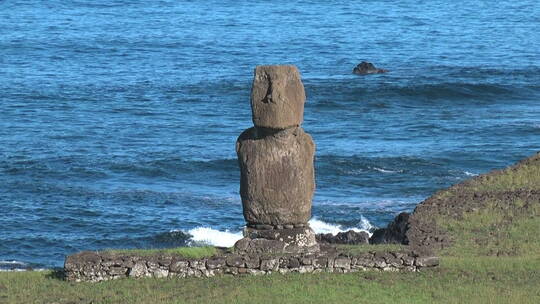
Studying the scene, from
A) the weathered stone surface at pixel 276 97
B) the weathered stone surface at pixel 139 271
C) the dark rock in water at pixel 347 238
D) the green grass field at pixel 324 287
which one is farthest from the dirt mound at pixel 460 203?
the weathered stone surface at pixel 139 271

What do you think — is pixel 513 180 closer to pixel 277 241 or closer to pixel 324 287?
pixel 277 241

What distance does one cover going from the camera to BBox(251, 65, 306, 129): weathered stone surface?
74.8 feet

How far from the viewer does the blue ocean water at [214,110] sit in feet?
138

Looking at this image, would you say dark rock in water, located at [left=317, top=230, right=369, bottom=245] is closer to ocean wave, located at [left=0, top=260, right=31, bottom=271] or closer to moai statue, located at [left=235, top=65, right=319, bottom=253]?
ocean wave, located at [left=0, top=260, right=31, bottom=271]

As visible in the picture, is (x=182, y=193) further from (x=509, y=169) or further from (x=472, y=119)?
(x=472, y=119)

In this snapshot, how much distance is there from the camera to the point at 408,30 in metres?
93.4

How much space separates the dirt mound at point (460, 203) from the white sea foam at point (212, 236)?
9.00 m

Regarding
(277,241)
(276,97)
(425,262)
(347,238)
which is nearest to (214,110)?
(347,238)

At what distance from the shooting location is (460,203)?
29109 mm

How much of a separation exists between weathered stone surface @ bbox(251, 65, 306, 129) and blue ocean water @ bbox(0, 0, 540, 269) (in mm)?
14663

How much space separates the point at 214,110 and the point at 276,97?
128ft

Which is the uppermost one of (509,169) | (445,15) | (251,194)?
(251,194)

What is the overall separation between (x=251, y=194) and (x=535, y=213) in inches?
292

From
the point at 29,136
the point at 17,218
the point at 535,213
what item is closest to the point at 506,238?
the point at 535,213
